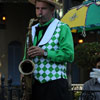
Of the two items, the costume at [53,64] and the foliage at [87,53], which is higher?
the foliage at [87,53]

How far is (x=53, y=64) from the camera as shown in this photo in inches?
145

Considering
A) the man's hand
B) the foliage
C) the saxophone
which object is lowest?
the saxophone

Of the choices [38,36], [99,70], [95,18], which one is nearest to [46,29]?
[38,36]

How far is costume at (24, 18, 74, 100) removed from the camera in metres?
3.63

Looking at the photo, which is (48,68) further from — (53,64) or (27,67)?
(27,67)

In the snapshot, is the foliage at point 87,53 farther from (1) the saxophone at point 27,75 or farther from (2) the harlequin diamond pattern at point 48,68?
(1) the saxophone at point 27,75

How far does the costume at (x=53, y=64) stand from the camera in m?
3.63

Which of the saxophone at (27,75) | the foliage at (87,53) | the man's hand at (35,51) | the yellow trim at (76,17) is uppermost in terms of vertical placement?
the yellow trim at (76,17)

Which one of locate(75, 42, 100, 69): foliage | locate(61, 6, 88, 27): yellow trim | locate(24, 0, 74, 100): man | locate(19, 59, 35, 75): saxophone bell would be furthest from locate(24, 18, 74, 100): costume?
locate(61, 6, 88, 27): yellow trim

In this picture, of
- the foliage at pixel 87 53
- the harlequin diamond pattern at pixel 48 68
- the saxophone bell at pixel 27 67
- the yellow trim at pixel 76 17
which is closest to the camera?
the saxophone bell at pixel 27 67

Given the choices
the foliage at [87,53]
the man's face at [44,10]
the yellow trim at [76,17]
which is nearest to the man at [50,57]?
the man's face at [44,10]

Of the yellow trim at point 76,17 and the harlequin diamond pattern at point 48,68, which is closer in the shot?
the harlequin diamond pattern at point 48,68

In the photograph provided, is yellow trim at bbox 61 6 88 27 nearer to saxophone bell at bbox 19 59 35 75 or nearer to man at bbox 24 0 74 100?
man at bbox 24 0 74 100

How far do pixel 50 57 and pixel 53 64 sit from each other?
93 mm
